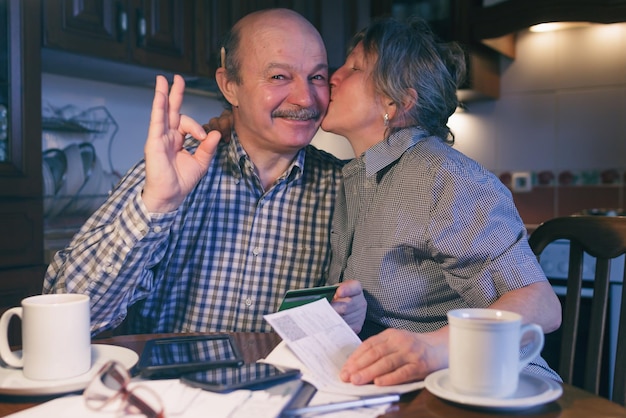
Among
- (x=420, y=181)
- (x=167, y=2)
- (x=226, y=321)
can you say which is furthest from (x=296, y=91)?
(x=167, y=2)

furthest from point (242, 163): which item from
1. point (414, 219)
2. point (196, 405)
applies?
point (196, 405)

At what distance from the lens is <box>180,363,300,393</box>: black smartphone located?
78 centimetres

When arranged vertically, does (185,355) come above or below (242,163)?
below

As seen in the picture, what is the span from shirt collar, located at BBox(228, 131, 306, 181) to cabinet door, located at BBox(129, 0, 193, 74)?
906mm

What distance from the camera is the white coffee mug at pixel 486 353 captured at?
73 cm

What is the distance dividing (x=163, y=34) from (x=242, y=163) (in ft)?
3.45

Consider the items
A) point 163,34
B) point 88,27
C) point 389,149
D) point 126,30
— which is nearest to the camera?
point 389,149

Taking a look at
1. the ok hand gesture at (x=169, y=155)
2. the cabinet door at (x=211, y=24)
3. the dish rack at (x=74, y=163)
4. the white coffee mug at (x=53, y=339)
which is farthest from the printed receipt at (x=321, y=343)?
the cabinet door at (x=211, y=24)

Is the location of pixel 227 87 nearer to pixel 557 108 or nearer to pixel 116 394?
pixel 116 394

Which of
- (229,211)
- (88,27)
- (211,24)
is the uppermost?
(211,24)

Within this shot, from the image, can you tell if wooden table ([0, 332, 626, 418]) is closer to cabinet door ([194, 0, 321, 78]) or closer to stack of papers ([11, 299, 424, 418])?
stack of papers ([11, 299, 424, 418])

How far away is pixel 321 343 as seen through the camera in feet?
3.06

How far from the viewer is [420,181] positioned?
1245 millimetres

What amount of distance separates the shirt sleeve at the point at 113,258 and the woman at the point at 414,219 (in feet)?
1.25
